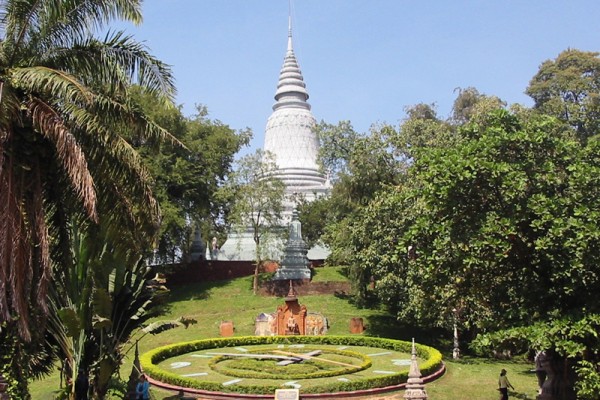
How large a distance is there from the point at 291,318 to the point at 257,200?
9367 mm

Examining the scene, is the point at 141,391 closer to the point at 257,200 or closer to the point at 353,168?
the point at 353,168

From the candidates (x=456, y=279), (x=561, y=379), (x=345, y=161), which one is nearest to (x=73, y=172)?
(x=456, y=279)

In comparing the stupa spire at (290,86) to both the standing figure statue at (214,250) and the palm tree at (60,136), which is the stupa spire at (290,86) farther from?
the palm tree at (60,136)

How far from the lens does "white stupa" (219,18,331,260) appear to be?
44.3 m

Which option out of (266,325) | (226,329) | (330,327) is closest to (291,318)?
(266,325)

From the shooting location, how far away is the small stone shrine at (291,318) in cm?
2506

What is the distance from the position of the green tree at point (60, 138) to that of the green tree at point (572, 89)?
31882mm

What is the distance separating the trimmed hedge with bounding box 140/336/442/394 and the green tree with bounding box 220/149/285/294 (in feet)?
28.4

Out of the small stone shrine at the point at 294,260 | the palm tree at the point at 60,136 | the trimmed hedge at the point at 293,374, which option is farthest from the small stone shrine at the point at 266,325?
the palm tree at the point at 60,136

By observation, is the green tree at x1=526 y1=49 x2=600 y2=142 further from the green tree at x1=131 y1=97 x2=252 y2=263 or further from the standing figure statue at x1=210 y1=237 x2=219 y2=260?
the standing figure statue at x1=210 y1=237 x2=219 y2=260

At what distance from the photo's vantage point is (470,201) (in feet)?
40.0

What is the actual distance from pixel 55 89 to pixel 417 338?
1981cm

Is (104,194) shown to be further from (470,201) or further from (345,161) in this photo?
(345,161)

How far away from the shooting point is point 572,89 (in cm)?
4125
